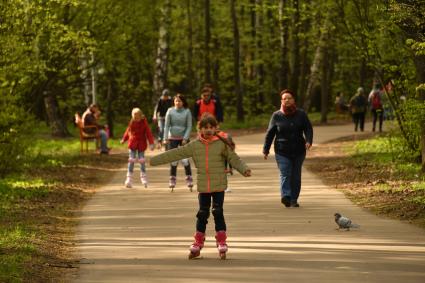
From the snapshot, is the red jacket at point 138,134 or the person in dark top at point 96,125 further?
the person in dark top at point 96,125

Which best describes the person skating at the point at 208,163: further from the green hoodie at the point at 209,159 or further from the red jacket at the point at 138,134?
the red jacket at the point at 138,134

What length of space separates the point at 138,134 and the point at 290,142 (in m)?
5.02

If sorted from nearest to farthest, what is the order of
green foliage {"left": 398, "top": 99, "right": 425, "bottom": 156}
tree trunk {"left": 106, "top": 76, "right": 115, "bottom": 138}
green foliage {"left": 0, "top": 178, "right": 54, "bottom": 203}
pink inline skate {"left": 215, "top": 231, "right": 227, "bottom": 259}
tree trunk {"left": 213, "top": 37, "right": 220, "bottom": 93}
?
pink inline skate {"left": 215, "top": 231, "right": 227, "bottom": 259}, green foliage {"left": 0, "top": 178, "right": 54, "bottom": 203}, green foliage {"left": 398, "top": 99, "right": 425, "bottom": 156}, tree trunk {"left": 106, "top": 76, "right": 115, "bottom": 138}, tree trunk {"left": 213, "top": 37, "right": 220, "bottom": 93}

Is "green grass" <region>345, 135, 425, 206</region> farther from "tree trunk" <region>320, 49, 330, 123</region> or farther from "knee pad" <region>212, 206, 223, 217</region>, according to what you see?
"tree trunk" <region>320, 49, 330, 123</region>

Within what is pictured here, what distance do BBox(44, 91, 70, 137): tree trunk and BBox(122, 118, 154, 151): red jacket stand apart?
57.6 feet

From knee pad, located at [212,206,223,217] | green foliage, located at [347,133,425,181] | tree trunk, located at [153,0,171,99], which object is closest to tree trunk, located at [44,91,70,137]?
tree trunk, located at [153,0,171,99]

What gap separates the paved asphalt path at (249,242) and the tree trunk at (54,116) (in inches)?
795

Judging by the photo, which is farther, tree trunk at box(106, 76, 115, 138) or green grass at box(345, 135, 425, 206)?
tree trunk at box(106, 76, 115, 138)

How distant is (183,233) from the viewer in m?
13.7

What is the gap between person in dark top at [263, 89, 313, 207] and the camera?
55.0 feet

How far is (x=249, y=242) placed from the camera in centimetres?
1266

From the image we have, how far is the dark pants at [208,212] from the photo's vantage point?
11.6 m

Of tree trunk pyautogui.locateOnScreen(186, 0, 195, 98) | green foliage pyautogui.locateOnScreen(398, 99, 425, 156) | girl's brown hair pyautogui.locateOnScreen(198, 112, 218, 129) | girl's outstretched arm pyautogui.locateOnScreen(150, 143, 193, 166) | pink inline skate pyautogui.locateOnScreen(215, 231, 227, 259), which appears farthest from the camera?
tree trunk pyautogui.locateOnScreen(186, 0, 195, 98)

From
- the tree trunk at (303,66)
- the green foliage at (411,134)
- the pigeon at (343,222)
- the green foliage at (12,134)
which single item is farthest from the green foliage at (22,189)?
the tree trunk at (303,66)
